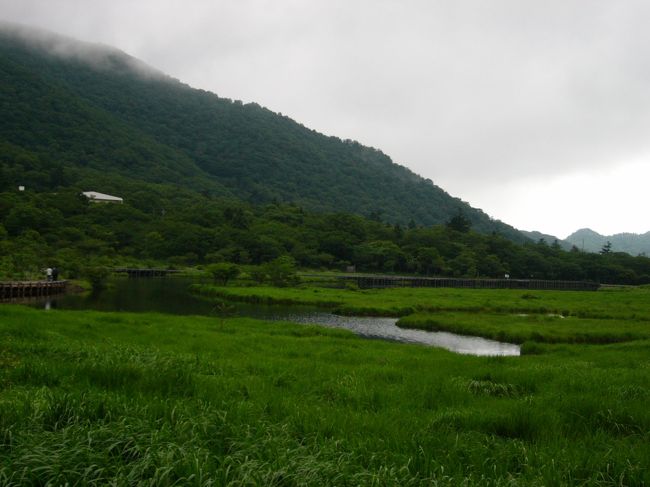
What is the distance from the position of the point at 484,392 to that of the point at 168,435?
8362 mm

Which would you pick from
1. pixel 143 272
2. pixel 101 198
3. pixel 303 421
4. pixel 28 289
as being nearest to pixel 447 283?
pixel 143 272

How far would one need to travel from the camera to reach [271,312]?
4288cm

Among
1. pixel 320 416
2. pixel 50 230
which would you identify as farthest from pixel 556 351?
pixel 50 230

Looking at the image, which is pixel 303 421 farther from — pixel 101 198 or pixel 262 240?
pixel 101 198

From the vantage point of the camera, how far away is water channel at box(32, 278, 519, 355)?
30922 mm

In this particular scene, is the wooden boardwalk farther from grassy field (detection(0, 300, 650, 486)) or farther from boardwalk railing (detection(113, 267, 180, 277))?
grassy field (detection(0, 300, 650, 486))

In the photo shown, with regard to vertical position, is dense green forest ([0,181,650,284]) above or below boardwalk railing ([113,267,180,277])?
above

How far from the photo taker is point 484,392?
12109 mm

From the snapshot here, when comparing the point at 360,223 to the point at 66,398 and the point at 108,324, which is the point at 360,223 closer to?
the point at 108,324

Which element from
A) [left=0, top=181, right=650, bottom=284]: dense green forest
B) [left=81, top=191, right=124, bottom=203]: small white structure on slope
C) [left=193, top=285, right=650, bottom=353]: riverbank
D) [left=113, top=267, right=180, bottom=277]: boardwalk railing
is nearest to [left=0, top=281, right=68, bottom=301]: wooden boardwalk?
[left=193, top=285, right=650, bottom=353]: riverbank

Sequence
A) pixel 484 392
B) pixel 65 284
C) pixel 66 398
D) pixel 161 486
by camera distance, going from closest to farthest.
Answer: pixel 161 486 → pixel 66 398 → pixel 484 392 → pixel 65 284

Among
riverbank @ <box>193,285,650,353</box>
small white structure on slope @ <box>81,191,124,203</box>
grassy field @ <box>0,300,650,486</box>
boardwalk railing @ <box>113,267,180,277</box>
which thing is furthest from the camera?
small white structure on slope @ <box>81,191,124,203</box>

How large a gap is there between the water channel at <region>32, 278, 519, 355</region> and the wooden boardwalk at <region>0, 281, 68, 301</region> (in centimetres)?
174

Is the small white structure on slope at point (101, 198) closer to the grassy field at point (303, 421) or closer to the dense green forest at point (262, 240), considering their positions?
the dense green forest at point (262, 240)
